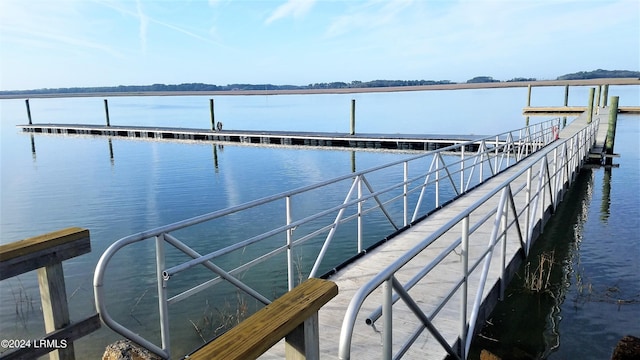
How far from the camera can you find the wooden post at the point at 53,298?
115 inches

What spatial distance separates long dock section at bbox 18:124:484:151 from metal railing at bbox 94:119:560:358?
6.04 feet

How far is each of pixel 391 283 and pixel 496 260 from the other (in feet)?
12.1

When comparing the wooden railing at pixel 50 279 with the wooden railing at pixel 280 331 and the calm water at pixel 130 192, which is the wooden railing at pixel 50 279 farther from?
the calm water at pixel 130 192

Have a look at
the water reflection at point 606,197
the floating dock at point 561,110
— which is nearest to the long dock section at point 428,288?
the water reflection at point 606,197

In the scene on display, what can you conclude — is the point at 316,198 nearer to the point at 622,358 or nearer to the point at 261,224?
the point at 261,224

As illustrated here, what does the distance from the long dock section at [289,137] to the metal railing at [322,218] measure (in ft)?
6.04

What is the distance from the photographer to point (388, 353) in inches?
99.7

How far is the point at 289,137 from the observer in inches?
1097

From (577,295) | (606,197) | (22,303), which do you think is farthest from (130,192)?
(606,197)

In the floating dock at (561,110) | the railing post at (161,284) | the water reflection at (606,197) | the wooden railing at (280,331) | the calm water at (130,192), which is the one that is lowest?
the calm water at (130,192)

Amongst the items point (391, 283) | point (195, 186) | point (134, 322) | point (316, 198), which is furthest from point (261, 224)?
point (391, 283)

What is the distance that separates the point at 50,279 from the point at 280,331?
2.08 metres

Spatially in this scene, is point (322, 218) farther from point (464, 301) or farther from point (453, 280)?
point (464, 301)

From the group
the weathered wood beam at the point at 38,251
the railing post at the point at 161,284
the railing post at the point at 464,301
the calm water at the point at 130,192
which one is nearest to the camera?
the weathered wood beam at the point at 38,251
